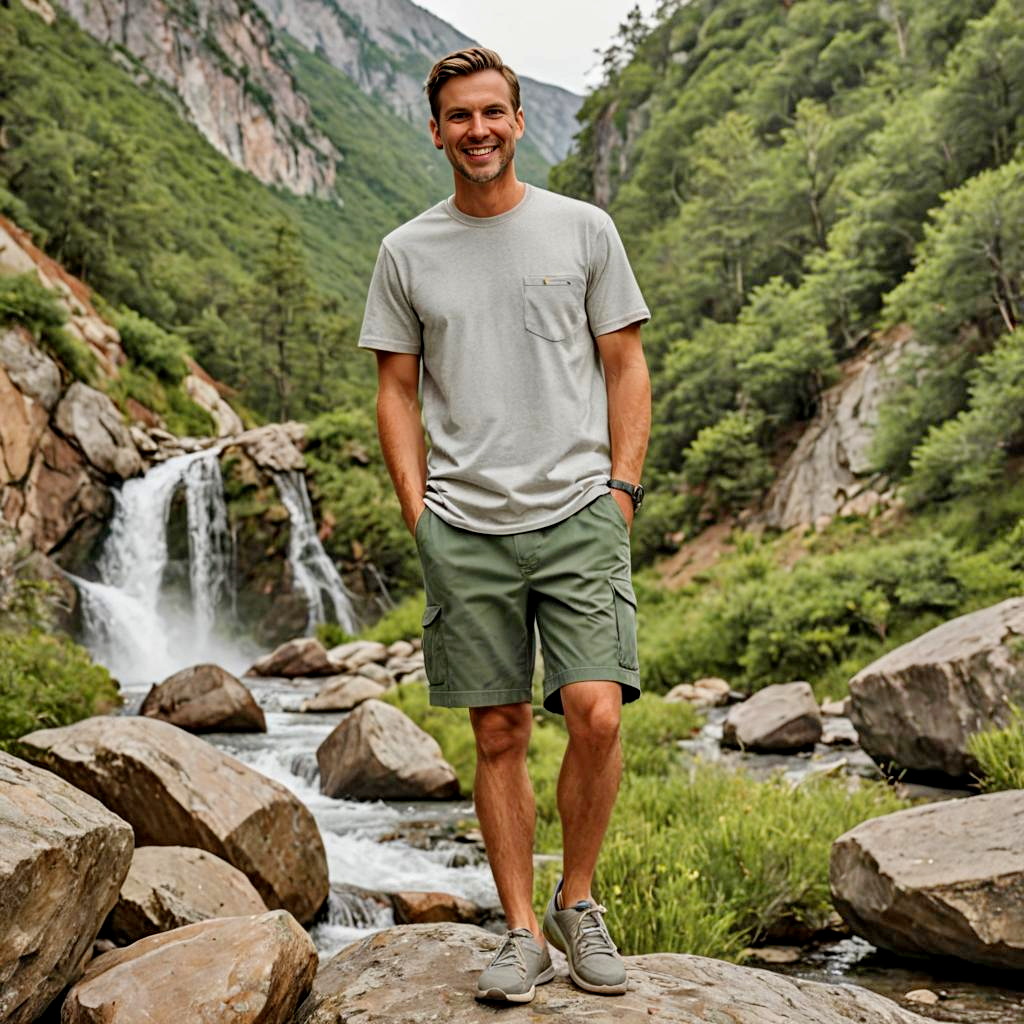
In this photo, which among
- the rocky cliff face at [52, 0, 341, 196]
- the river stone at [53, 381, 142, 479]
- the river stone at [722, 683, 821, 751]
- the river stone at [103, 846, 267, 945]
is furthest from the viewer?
the rocky cliff face at [52, 0, 341, 196]

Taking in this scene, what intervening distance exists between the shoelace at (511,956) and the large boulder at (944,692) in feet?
18.4

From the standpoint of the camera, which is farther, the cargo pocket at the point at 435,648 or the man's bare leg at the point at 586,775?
the cargo pocket at the point at 435,648

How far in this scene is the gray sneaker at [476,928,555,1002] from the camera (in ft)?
8.91

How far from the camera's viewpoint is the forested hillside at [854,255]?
17047 millimetres

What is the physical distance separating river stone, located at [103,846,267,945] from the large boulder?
17.5 feet

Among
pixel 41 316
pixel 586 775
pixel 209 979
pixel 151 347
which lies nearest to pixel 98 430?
pixel 41 316

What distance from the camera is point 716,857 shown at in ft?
18.6

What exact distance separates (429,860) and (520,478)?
5.96m

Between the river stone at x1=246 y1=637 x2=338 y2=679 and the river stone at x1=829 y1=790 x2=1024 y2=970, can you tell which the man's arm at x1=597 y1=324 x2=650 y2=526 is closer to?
the river stone at x1=829 y1=790 x2=1024 y2=970

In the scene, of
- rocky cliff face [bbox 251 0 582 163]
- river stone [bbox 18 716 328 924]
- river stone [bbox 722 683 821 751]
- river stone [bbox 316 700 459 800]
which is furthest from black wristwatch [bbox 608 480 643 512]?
rocky cliff face [bbox 251 0 582 163]

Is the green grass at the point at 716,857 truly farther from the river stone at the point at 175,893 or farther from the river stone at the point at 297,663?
the river stone at the point at 297,663

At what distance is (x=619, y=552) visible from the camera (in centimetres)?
291

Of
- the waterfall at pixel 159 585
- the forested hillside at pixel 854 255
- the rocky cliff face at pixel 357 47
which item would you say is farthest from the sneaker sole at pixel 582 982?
the rocky cliff face at pixel 357 47

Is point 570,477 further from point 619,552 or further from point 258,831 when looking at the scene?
point 258,831
